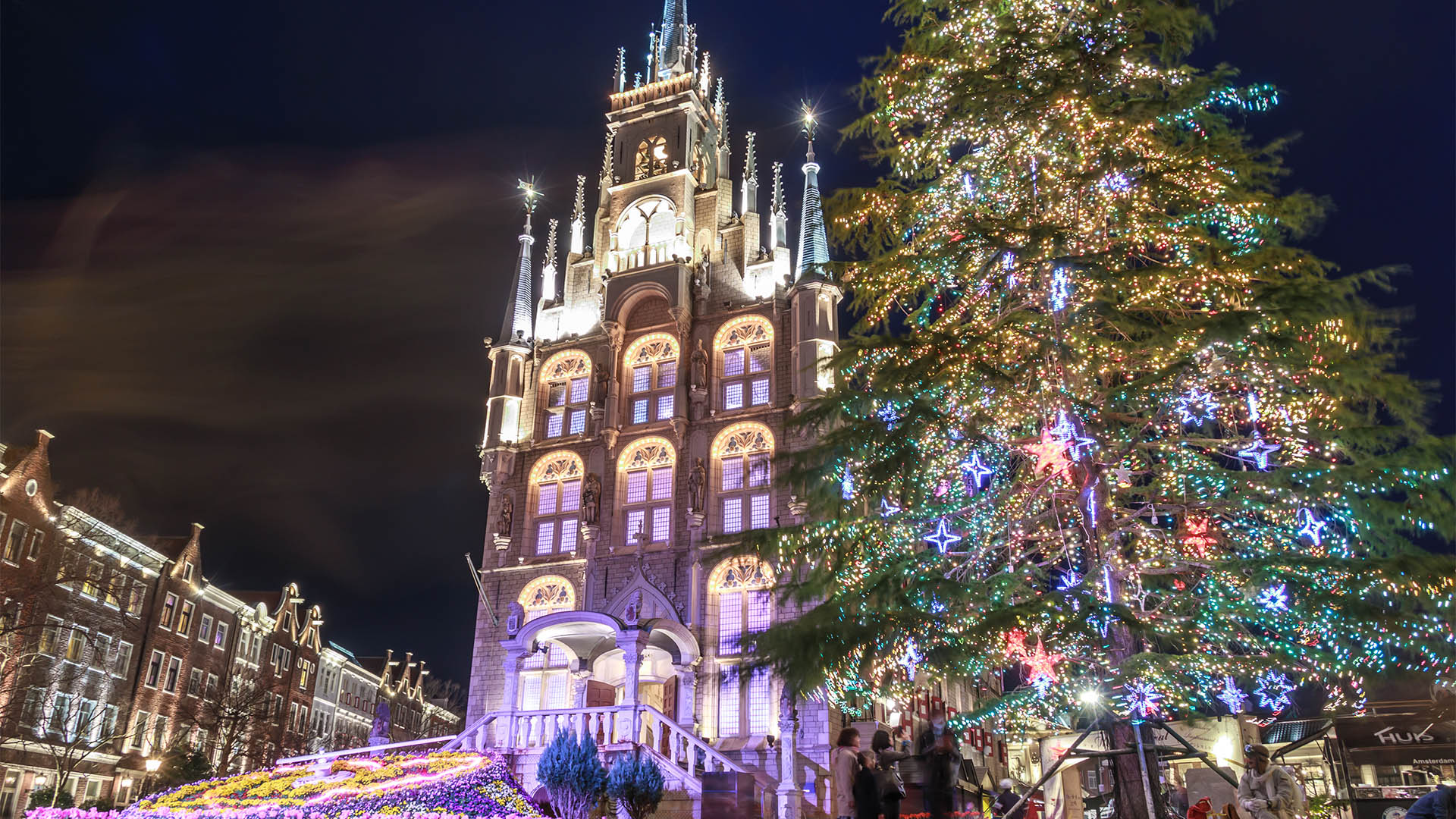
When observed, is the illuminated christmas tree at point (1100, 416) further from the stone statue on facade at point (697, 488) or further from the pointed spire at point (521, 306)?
the pointed spire at point (521, 306)

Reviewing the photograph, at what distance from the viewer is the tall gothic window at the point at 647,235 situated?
35.9 m

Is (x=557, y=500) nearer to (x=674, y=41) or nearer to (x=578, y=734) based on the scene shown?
(x=578, y=734)

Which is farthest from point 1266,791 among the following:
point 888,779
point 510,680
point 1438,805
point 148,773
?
point 148,773

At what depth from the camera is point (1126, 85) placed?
13.1m

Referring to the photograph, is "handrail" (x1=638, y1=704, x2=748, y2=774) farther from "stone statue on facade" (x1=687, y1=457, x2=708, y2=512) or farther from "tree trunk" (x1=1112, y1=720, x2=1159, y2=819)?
"tree trunk" (x1=1112, y1=720, x2=1159, y2=819)

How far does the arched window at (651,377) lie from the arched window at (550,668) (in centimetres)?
618

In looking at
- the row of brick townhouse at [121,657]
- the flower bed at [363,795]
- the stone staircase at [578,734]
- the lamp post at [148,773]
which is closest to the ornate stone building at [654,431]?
the stone staircase at [578,734]

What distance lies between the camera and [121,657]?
41.4 meters

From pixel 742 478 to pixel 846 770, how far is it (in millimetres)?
20981

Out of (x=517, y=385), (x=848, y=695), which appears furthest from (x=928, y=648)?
(x=517, y=385)

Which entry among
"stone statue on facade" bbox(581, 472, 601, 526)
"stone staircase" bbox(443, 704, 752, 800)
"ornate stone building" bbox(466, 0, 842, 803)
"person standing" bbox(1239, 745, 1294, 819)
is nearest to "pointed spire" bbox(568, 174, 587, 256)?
"ornate stone building" bbox(466, 0, 842, 803)

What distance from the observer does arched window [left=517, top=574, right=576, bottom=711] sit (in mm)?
31031

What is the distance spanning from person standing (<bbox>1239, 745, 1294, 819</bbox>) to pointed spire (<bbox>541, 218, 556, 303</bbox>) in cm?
3041

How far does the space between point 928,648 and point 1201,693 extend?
118 inches
